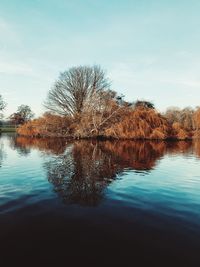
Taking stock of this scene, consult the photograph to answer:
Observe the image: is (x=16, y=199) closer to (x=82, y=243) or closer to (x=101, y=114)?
(x=82, y=243)

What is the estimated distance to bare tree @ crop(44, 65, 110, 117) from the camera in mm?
51312

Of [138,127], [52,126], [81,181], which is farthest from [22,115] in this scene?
[81,181]

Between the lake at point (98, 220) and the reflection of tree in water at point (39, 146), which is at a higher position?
the reflection of tree in water at point (39, 146)

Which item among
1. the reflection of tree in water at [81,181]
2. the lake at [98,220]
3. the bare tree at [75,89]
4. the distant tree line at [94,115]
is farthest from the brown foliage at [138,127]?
the lake at [98,220]

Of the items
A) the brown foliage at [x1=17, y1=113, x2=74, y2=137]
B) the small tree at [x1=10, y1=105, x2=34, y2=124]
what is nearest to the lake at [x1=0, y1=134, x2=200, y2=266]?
the brown foliage at [x1=17, y1=113, x2=74, y2=137]

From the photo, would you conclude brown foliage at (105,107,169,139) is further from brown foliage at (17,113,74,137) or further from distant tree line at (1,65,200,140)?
brown foliage at (17,113,74,137)

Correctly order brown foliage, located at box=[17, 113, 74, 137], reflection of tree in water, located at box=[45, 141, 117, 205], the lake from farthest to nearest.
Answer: brown foliage, located at box=[17, 113, 74, 137], reflection of tree in water, located at box=[45, 141, 117, 205], the lake

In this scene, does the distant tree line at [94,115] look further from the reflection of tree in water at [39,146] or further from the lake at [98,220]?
the lake at [98,220]

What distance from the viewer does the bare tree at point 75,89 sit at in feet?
168

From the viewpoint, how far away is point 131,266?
4957 millimetres

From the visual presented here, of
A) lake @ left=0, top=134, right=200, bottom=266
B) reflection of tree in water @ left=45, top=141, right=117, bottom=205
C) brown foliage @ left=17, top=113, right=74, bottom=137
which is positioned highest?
brown foliage @ left=17, top=113, right=74, bottom=137

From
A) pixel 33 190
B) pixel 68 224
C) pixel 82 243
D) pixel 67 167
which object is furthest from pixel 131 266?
pixel 67 167

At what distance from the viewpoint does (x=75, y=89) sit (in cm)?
5178

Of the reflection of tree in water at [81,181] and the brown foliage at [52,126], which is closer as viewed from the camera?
the reflection of tree in water at [81,181]
